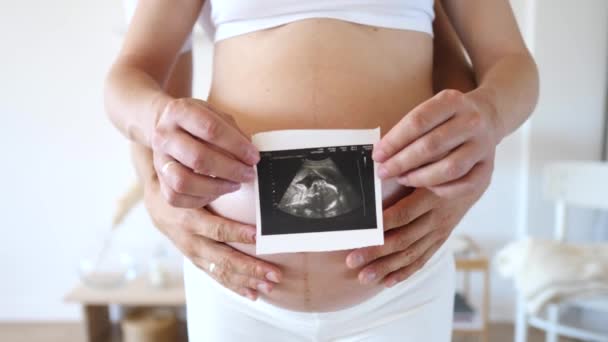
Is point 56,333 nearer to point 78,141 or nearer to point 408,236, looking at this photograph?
point 78,141

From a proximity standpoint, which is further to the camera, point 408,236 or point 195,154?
point 408,236

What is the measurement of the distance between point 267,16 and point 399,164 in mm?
284

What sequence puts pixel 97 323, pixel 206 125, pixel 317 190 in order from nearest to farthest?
pixel 206 125 → pixel 317 190 → pixel 97 323

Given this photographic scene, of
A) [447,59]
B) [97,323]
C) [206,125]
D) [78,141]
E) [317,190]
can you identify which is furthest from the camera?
[78,141]

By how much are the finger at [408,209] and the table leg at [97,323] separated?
1843 mm

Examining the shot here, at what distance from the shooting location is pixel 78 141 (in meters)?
2.19

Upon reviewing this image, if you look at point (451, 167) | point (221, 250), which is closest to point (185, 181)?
point (221, 250)

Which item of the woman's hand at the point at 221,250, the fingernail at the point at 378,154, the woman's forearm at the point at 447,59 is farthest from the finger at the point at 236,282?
the woman's forearm at the point at 447,59

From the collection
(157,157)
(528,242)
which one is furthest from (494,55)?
(528,242)

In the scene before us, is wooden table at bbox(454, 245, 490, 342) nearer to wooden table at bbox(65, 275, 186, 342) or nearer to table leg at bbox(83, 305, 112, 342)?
wooden table at bbox(65, 275, 186, 342)

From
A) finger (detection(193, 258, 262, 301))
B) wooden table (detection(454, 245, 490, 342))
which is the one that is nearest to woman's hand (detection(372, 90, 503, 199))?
finger (detection(193, 258, 262, 301))

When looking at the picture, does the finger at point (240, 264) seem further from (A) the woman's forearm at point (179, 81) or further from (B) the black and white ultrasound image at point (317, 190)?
(A) the woman's forearm at point (179, 81)

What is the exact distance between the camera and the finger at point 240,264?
532 millimetres

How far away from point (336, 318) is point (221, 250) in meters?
0.17
